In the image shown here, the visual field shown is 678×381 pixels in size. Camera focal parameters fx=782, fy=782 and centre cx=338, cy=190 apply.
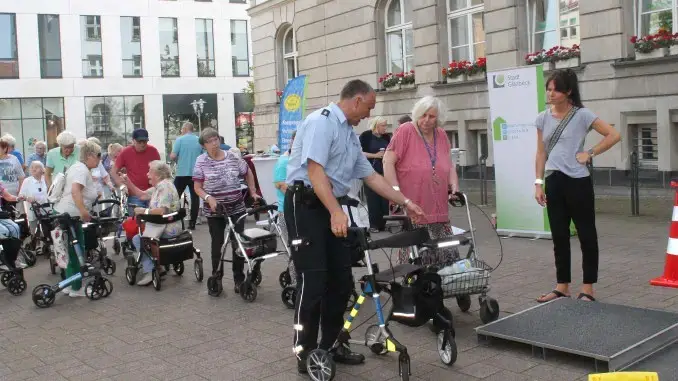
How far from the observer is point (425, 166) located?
6520 mm

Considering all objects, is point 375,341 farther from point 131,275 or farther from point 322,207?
point 131,275

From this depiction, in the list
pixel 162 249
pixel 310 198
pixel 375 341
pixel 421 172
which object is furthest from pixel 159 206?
pixel 310 198

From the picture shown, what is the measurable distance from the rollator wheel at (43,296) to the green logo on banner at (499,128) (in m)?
6.03

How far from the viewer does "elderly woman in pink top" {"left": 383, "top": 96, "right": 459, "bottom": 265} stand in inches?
256

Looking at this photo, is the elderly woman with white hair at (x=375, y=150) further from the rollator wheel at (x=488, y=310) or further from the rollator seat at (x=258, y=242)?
the rollator wheel at (x=488, y=310)

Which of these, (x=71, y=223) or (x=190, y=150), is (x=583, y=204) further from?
(x=190, y=150)

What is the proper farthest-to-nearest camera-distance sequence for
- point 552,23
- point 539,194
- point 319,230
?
point 552,23, point 539,194, point 319,230

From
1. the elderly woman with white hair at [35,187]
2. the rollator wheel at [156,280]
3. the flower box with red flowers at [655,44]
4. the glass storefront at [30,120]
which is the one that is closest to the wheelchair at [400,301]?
the rollator wheel at [156,280]

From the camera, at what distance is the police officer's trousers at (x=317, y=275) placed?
5.06 metres

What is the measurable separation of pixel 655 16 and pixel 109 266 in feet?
36.3

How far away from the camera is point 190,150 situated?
572 inches

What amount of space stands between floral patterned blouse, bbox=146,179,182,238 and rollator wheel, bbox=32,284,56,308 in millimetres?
1378

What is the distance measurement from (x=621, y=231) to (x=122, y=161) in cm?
685

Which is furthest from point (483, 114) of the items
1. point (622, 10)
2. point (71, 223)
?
point (71, 223)
